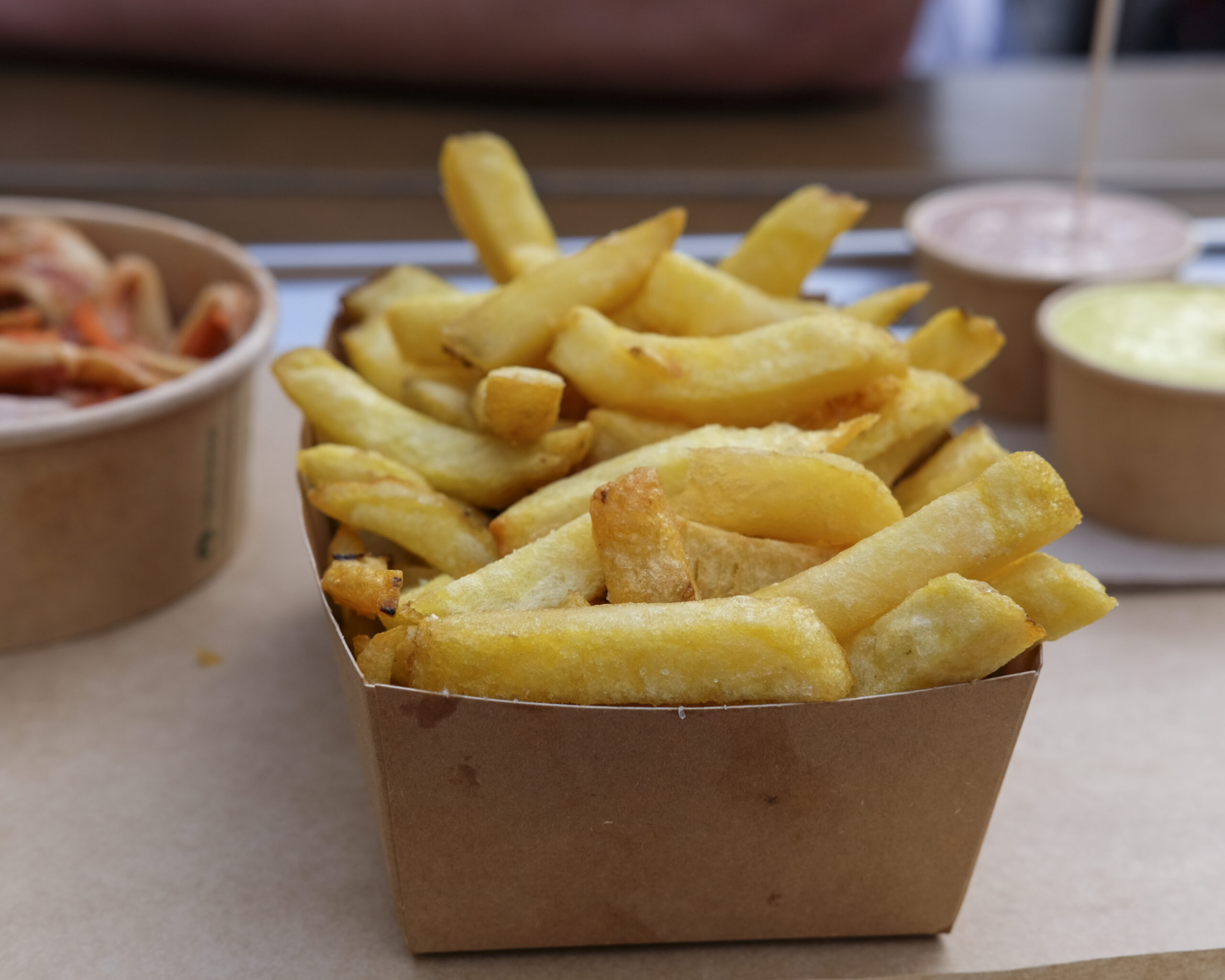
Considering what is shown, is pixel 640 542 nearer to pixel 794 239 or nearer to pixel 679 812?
pixel 679 812

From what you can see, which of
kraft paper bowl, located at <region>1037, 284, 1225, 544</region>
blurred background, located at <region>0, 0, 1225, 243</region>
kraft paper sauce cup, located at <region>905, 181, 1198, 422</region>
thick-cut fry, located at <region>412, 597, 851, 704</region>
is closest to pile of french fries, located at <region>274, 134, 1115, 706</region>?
thick-cut fry, located at <region>412, 597, 851, 704</region>

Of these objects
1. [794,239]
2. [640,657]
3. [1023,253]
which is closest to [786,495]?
[640,657]

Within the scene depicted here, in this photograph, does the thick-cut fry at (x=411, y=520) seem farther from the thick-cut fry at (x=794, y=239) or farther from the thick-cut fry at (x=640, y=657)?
the thick-cut fry at (x=794, y=239)

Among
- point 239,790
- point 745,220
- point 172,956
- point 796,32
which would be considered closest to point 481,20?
point 796,32

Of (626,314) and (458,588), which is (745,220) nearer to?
(626,314)

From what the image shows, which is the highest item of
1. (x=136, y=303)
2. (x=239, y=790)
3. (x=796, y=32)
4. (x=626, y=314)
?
Result: (x=796, y=32)
